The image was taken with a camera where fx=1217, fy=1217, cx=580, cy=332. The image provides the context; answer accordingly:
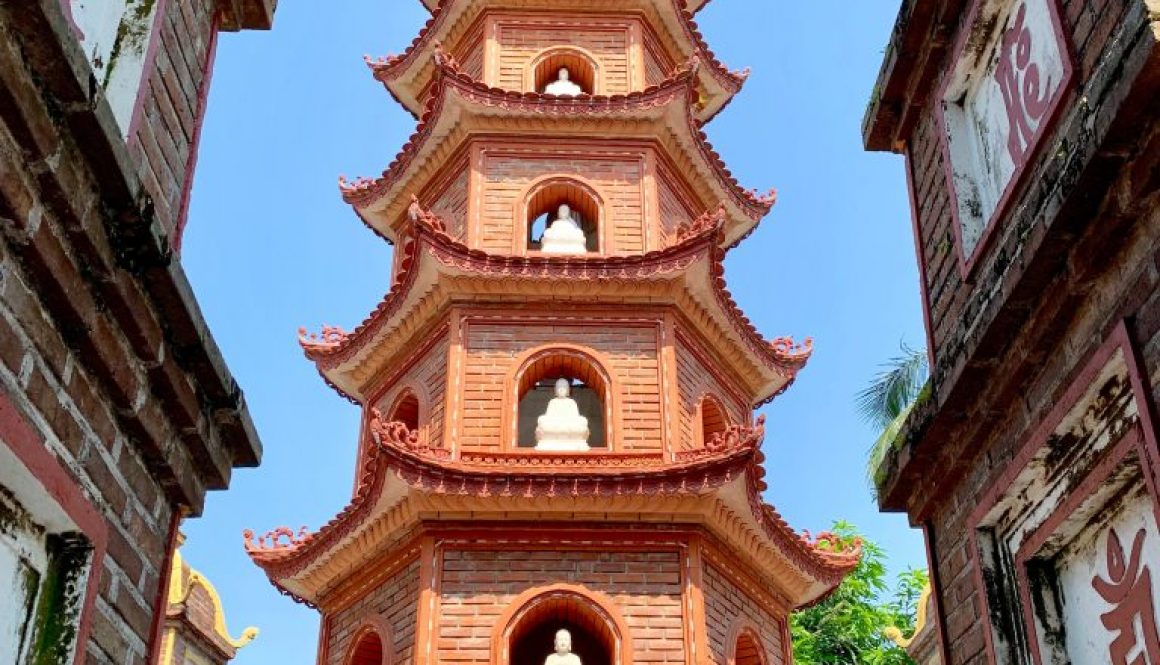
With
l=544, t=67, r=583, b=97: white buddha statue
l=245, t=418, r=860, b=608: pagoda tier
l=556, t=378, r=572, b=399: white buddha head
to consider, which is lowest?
l=245, t=418, r=860, b=608: pagoda tier

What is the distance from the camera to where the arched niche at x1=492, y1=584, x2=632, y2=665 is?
1151 cm

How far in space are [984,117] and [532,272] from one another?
8379 mm

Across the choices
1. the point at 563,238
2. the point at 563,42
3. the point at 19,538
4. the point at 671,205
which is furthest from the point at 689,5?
the point at 19,538

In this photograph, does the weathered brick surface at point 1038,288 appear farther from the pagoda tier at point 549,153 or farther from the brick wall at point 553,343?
the pagoda tier at point 549,153

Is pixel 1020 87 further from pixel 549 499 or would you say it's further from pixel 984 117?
pixel 549 499

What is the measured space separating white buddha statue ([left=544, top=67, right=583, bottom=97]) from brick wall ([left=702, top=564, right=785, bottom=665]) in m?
6.82

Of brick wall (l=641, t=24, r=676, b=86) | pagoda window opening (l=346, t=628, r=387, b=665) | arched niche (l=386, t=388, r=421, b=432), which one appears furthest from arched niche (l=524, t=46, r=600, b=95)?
pagoda window opening (l=346, t=628, r=387, b=665)

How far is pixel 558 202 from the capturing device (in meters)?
15.4

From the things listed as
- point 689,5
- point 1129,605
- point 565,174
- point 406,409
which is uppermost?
point 689,5

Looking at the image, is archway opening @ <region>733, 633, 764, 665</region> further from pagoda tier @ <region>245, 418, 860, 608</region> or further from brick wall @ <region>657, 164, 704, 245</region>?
brick wall @ <region>657, 164, 704, 245</region>

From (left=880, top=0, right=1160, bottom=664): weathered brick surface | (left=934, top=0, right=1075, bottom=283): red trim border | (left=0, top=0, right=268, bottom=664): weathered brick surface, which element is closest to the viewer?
(left=0, top=0, right=268, bottom=664): weathered brick surface

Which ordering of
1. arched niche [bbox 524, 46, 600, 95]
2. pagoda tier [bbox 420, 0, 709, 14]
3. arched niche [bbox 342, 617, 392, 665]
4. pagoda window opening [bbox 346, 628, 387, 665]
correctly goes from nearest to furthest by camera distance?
arched niche [bbox 342, 617, 392, 665] → pagoda window opening [bbox 346, 628, 387, 665] → arched niche [bbox 524, 46, 600, 95] → pagoda tier [bbox 420, 0, 709, 14]

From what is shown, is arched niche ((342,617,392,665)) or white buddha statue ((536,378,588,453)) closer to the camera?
arched niche ((342,617,392,665))

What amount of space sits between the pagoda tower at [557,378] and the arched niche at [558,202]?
42 mm
